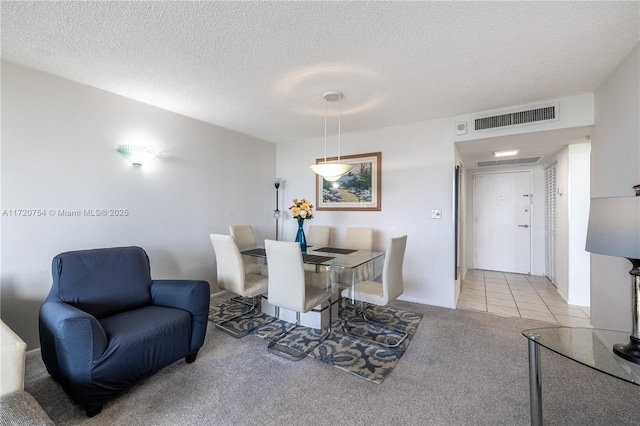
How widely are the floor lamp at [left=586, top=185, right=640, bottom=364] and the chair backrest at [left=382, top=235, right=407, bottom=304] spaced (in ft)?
4.24

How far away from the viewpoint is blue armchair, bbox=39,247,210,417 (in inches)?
61.7

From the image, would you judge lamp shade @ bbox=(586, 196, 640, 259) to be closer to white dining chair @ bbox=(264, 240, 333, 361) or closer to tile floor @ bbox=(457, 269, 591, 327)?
white dining chair @ bbox=(264, 240, 333, 361)

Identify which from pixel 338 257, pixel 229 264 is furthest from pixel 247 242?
pixel 338 257

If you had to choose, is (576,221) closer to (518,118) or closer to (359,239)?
(518,118)

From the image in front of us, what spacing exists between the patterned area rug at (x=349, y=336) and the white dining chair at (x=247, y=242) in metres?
0.49

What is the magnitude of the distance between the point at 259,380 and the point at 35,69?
10.5 feet

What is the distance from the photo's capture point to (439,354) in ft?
7.56

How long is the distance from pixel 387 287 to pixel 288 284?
90 centimetres

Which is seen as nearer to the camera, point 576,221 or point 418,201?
point 576,221

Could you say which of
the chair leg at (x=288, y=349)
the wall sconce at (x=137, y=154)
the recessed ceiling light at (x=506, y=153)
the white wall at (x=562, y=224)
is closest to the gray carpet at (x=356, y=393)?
the chair leg at (x=288, y=349)

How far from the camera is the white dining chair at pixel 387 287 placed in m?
2.44

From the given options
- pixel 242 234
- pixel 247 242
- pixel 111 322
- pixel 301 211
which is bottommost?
pixel 111 322

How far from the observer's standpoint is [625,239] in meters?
1.32

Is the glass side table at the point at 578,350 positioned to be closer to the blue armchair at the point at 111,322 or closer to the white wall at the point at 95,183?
the blue armchair at the point at 111,322
